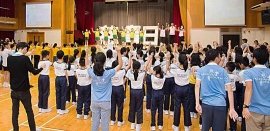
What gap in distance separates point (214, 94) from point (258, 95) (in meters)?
0.52

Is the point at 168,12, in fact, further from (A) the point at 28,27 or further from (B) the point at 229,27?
(A) the point at 28,27

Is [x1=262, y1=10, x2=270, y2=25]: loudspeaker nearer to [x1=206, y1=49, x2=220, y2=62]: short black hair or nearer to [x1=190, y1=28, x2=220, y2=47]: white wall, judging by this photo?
[x1=190, y1=28, x2=220, y2=47]: white wall

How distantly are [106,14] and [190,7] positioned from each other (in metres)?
10.2

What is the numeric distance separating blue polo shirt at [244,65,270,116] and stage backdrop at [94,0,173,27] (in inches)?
733

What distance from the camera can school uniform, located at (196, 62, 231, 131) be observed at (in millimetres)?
3055

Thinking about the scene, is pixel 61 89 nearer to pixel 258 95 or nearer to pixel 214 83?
pixel 214 83

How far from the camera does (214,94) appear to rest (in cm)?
310

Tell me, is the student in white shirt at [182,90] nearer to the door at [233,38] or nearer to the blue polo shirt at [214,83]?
Result: the blue polo shirt at [214,83]

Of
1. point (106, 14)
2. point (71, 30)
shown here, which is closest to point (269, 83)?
point (71, 30)

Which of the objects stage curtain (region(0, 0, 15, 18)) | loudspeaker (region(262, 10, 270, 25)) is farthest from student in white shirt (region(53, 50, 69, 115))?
stage curtain (region(0, 0, 15, 18))

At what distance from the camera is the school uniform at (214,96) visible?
305 centimetres

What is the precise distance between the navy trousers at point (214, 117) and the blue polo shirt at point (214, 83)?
0.06 meters

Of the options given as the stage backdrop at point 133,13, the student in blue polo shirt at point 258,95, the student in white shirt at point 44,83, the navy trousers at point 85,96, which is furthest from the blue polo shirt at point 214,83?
the stage backdrop at point 133,13

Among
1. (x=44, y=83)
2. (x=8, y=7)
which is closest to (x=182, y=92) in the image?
(x=44, y=83)
